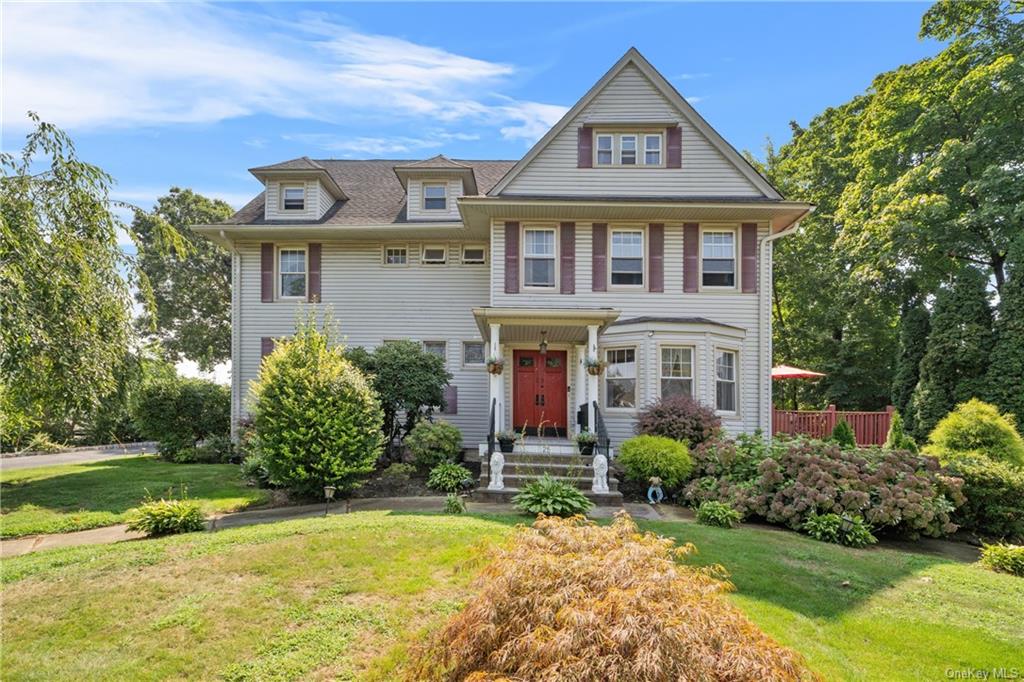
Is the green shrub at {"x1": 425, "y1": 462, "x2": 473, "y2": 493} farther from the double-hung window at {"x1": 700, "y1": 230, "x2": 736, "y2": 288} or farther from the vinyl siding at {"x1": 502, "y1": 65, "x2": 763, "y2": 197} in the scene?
the double-hung window at {"x1": 700, "y1": 230, "x2": 736, "y2": 288}

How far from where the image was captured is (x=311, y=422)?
890 cm

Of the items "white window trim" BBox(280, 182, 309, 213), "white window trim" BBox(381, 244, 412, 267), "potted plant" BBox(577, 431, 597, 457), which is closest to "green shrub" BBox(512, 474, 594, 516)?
"potted plant" BBox(577, 431, 597, 457)

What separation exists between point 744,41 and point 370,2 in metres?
7.30

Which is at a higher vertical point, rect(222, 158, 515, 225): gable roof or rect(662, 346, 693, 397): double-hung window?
rect(222, 158, 515, 225): gable roof

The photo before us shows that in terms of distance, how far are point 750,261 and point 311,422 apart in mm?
10847

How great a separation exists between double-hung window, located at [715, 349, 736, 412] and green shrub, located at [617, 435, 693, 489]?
281 centimetres

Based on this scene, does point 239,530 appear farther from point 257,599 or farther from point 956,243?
point 956,243

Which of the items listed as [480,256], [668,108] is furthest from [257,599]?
[668,108]

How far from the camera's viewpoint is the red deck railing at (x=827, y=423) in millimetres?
15461

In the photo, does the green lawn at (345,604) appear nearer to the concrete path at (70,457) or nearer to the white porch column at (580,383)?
the white porch column at (580,383)

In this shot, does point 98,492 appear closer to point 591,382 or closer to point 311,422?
point 311,422

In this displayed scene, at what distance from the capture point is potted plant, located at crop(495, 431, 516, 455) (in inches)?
389

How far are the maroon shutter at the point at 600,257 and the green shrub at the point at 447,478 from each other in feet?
18.5

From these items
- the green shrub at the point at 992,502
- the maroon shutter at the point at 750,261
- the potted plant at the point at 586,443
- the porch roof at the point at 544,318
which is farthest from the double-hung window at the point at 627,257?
A: the green shrub at the point at 992,502
